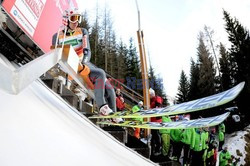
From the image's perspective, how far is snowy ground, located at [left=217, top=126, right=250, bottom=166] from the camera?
1251 cm

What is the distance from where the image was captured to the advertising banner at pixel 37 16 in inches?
128

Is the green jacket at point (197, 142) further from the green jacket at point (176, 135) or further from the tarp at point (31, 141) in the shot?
the tarp at point (31, 141)

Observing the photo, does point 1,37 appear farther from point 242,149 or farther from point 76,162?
point 242,149

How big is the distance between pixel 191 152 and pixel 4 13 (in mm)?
6230

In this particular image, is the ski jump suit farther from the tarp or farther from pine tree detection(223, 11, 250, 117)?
pine tree detection(223, 11, 250, 117)

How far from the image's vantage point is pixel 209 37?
27875 millimetres

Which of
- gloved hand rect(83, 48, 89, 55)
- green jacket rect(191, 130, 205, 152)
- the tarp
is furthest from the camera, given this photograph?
green jacket rect(191, 130, 205, 152)

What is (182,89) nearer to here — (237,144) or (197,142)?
(237,144)

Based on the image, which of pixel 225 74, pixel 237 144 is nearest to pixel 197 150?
pixel 237 144

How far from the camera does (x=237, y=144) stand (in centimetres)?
Result: 1402

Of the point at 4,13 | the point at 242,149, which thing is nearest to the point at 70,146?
the point at 4,13

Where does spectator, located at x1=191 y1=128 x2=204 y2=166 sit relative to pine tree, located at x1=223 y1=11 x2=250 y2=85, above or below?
below

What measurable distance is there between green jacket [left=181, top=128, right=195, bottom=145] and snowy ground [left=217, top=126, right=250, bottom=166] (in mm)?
7204

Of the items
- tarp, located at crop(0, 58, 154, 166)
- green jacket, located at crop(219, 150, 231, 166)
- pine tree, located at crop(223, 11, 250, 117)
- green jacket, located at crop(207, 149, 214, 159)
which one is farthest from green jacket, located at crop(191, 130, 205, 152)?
pine tree, located at crop(223, 11, 250, 117)
